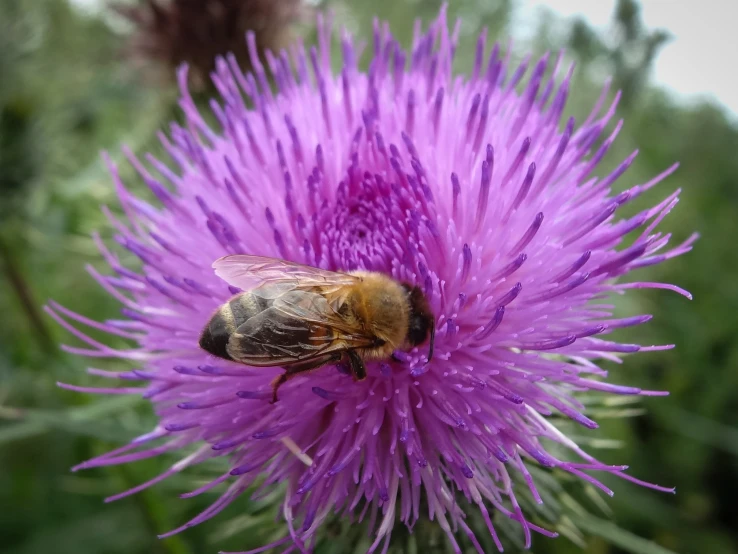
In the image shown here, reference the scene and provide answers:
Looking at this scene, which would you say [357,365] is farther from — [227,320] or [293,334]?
[227,320]

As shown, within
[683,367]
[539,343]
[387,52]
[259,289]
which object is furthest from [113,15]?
[683,367]

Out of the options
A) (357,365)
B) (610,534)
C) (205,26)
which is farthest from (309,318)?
(205,26)

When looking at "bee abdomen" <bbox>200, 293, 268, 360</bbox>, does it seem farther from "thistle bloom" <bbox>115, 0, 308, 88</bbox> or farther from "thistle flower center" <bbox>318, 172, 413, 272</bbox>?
"thistle bloom" <bbox>115, 0, 308, 88</bbox>

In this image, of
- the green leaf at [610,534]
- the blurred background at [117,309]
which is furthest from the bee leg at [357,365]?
the blurred background at [117,309]

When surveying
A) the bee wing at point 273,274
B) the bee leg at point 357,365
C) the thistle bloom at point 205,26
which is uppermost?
the thistle bloom at point 205,26

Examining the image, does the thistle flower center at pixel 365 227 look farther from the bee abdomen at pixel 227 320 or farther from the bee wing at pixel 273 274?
the bee abdomen at pixel 227 320

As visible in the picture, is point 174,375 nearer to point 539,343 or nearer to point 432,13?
point 539,343

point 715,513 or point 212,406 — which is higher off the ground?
point 212,406
